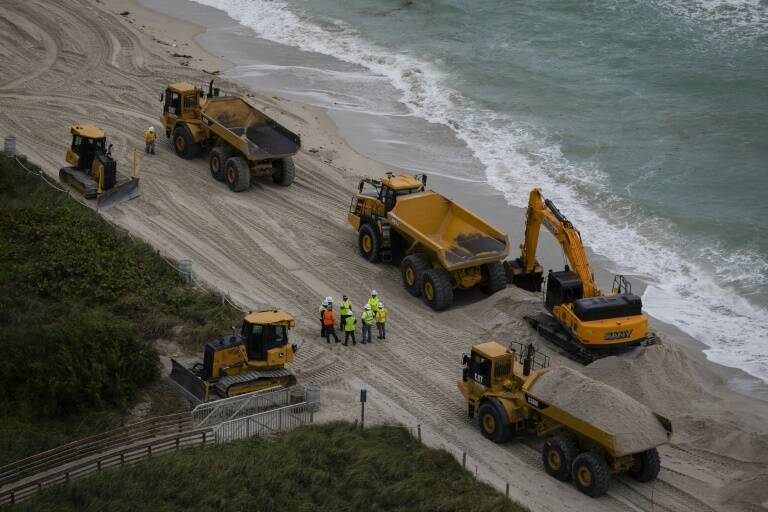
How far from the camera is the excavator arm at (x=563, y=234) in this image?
22.6 meters

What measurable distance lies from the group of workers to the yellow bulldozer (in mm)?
8272

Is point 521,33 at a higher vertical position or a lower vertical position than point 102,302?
higher

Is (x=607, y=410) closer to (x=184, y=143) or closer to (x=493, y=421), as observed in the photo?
(x=493, y=421)

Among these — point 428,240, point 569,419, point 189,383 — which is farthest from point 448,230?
point 569,419

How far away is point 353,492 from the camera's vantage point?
16766 mm

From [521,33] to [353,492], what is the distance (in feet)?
118

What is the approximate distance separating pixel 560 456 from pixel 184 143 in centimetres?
1731

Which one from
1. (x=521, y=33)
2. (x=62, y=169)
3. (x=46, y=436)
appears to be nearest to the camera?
(x=46, y=436)

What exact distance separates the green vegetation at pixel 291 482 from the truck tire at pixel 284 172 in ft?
42.3

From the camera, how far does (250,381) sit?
19266mm

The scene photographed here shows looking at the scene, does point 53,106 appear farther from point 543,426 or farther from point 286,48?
point 543,426

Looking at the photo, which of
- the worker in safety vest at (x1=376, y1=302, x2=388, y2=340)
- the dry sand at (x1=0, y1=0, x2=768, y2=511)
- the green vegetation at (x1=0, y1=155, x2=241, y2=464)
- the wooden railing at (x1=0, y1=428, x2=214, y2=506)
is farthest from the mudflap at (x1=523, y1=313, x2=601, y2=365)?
the wooden railing at (x1=0, y1=428, x2=214, y2=506)

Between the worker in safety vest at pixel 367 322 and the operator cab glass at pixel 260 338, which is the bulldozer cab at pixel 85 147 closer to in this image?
the worker in safety vest at pixel 367 322

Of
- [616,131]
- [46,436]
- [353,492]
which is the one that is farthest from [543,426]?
[616,131]
